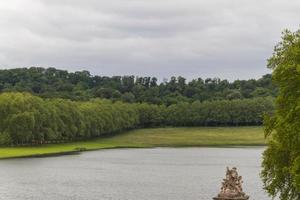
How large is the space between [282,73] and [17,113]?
124m

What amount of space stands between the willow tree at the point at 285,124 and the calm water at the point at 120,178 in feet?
89.8

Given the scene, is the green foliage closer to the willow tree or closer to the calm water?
the calm water

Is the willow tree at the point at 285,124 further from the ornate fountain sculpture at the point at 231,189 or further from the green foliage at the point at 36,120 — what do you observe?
the green foliage at the point at 36,120

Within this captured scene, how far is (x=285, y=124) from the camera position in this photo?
41688 mm

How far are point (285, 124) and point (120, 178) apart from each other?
5678 centimetres

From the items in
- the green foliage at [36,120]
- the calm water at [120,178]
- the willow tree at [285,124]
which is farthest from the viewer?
the green foliage at [36,120]

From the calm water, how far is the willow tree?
27.4 metres

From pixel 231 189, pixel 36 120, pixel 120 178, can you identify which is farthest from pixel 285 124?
pixel 36 120

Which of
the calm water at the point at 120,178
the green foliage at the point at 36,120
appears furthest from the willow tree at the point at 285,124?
the green foliage at the point at 36,120

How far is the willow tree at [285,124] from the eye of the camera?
135ft

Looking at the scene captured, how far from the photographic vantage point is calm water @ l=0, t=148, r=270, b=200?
7550 centimetres

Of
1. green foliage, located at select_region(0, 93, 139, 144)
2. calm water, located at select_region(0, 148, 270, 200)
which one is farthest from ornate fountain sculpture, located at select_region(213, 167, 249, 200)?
green foliage, located at select_region(0, 93, 139, 144)

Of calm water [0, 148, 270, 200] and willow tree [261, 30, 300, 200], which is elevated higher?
willow tree [261, 30, 300, 200]

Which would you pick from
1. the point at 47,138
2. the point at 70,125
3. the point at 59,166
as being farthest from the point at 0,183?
the point at 70,125
